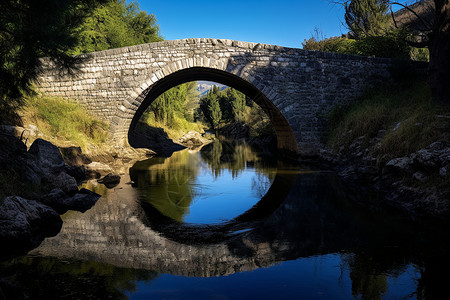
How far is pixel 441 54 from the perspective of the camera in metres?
7.26

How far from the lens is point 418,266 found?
3.29 m

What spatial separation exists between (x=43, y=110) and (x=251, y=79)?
741 centimetres

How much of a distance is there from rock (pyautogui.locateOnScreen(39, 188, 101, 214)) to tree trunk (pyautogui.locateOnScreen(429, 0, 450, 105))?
8250mm

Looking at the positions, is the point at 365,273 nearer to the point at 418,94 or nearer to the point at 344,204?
the point at 344,204

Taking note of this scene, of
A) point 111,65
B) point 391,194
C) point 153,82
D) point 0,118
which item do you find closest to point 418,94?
point 391,194

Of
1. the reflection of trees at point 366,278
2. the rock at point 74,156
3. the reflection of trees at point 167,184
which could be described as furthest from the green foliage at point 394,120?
the rock at point 74,156

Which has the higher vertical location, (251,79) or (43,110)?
(251,79)

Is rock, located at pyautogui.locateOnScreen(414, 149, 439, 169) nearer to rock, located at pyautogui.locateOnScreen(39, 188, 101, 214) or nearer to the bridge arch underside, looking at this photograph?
the bridge arch underside

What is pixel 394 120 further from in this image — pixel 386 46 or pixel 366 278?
pixel 366 278

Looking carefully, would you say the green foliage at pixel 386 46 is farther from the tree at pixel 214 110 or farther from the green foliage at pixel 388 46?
the tree at pixel 214 110

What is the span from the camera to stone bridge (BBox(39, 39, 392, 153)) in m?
10.8

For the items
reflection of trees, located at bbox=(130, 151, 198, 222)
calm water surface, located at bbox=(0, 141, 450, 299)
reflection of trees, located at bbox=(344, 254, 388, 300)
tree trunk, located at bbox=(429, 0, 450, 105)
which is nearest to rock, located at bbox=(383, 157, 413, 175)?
calm water surface, located at bbox=(0, 141, 450, 299)

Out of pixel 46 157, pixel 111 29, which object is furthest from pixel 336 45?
pixel 46 157

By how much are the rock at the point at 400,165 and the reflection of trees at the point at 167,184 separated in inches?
171
